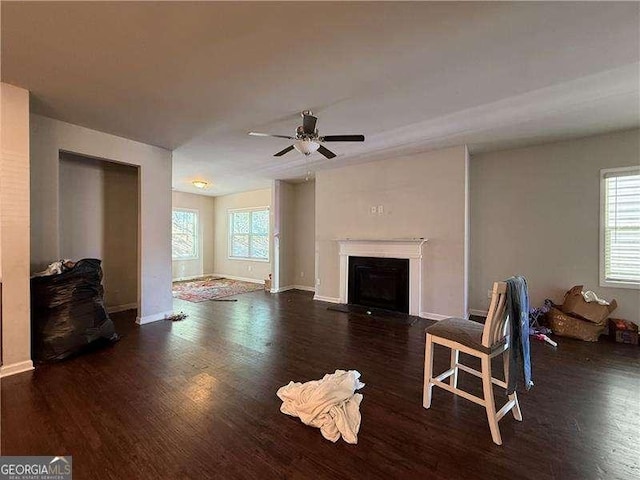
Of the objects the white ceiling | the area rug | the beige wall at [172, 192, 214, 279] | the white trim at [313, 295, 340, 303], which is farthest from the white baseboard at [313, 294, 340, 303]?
the beige wall at [172, 192, 214, 279]

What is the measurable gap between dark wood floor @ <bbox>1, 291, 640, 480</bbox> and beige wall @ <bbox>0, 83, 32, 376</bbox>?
305 mm

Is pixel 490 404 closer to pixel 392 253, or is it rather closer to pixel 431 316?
pixel 431 316

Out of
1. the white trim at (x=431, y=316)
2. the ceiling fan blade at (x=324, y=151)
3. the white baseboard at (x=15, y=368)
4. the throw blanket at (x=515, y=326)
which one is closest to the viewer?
the throw blanket at (x=515, y=326)

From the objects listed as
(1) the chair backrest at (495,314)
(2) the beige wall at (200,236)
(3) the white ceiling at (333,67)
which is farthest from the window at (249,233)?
(1) the chair backrest at (495,314)

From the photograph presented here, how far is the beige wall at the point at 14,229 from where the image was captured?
100 inches

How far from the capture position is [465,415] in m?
2.02

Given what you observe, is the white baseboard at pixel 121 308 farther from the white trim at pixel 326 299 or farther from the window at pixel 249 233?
the window at pixel 249 233

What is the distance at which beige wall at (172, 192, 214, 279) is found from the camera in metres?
8.12

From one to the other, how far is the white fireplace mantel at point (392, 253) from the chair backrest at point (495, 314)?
8.56ft

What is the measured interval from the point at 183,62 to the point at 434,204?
3.69 metres

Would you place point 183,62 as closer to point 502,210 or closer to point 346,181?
point 346,181

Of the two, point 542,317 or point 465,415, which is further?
point 542,317

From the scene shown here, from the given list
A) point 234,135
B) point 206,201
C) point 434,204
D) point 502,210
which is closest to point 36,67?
point 234,135

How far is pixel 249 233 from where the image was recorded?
323 inches
